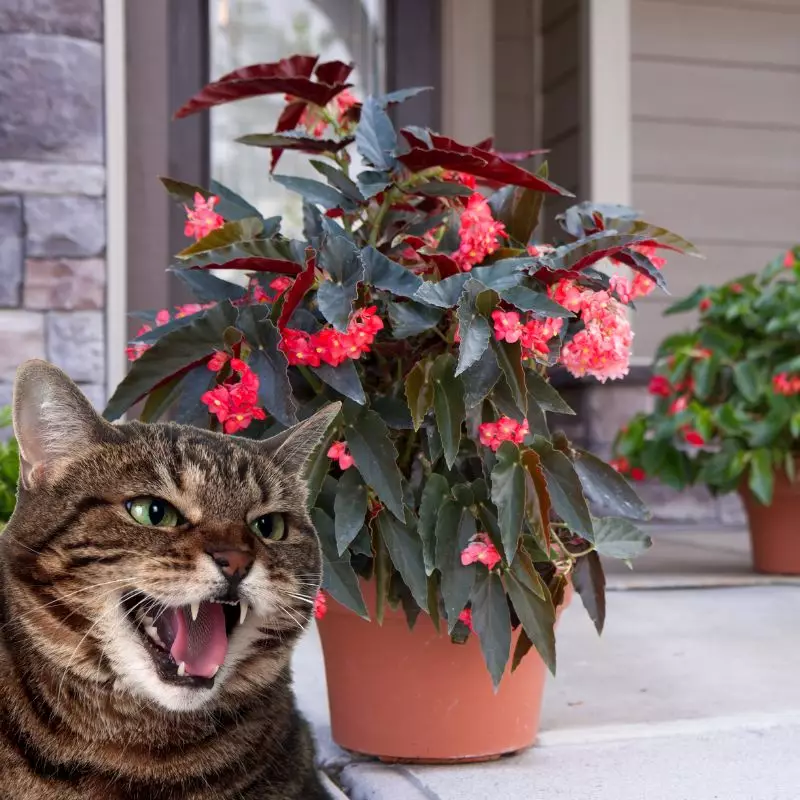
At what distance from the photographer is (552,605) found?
4.61 feet

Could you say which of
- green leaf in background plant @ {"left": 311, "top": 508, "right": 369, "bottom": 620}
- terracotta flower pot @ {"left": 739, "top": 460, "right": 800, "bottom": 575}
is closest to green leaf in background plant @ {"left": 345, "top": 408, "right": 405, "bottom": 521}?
green leaf in background plant @ {"left": 311, "top": 508, "right": 369, "bottom": 620}

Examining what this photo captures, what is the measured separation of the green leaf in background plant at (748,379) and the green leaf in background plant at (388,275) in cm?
185

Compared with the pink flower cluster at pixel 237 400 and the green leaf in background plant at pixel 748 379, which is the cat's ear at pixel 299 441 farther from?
the green leaf in background plant at pixel 748 379

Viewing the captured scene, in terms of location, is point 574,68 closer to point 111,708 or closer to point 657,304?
point 657,304

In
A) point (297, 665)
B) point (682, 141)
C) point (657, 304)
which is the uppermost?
point (682, 141)

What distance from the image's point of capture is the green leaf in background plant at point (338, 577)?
1341 mm

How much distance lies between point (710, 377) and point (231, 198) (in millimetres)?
1852

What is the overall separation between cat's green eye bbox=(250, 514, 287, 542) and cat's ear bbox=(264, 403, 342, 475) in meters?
0.10

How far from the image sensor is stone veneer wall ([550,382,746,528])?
13.1 ft

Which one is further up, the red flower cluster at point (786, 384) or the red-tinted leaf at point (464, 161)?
the red-tinted leaf at point (464, 161)

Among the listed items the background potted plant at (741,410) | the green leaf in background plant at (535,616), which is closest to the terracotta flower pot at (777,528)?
the background potted plant at (741,410)

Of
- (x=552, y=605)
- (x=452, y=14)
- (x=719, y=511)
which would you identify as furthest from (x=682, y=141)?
(x=552, y=605)

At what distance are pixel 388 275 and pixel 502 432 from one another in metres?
0.27

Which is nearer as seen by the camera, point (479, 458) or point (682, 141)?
point (479, 458)
